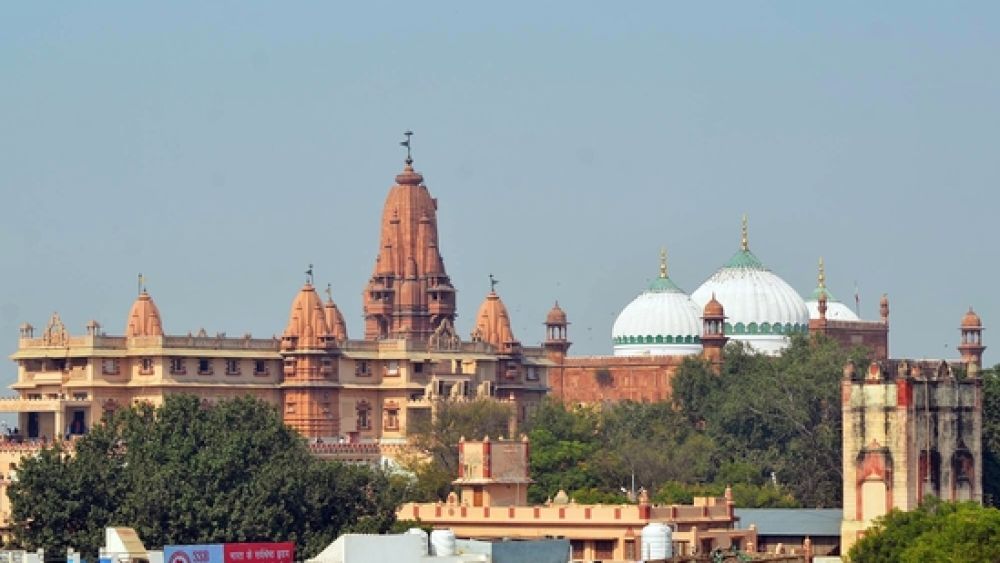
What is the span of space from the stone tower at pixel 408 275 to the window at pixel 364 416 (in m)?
8.87

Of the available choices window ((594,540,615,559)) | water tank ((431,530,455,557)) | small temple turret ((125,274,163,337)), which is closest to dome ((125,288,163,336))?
small temple turret ((125,274,163,337))

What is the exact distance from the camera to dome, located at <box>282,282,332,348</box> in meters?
124

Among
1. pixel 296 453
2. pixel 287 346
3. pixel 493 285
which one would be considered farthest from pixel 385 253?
pixel 296 453

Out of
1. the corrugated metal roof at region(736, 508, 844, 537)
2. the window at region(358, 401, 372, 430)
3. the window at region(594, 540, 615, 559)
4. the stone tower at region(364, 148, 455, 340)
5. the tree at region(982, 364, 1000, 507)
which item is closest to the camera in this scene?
the window at region(594, 540, 615, 559)

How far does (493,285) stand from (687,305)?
39.9 ft

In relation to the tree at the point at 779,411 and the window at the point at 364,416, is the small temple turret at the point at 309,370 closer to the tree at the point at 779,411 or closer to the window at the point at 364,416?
the window at the point at 364,416

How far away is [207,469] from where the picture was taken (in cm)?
8881

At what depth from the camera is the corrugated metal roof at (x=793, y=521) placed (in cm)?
9062

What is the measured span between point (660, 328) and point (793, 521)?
53.8 metres

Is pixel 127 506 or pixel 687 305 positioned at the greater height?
pixel 687 305

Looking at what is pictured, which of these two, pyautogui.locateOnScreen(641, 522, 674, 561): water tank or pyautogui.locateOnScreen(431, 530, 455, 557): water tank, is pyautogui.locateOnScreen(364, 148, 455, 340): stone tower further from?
pyautogui.locateOnScreen(431, 530, 455, 557): water tank

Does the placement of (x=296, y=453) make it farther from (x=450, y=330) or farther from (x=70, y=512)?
(x=450, y=330)

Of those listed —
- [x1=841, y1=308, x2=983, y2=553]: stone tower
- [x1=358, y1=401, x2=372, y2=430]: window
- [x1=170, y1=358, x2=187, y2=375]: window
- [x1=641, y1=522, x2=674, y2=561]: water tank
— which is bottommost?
[x1=641, y1=522, x2=674, y2=561]: water tank

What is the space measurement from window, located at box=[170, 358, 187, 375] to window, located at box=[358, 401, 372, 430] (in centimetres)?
810
